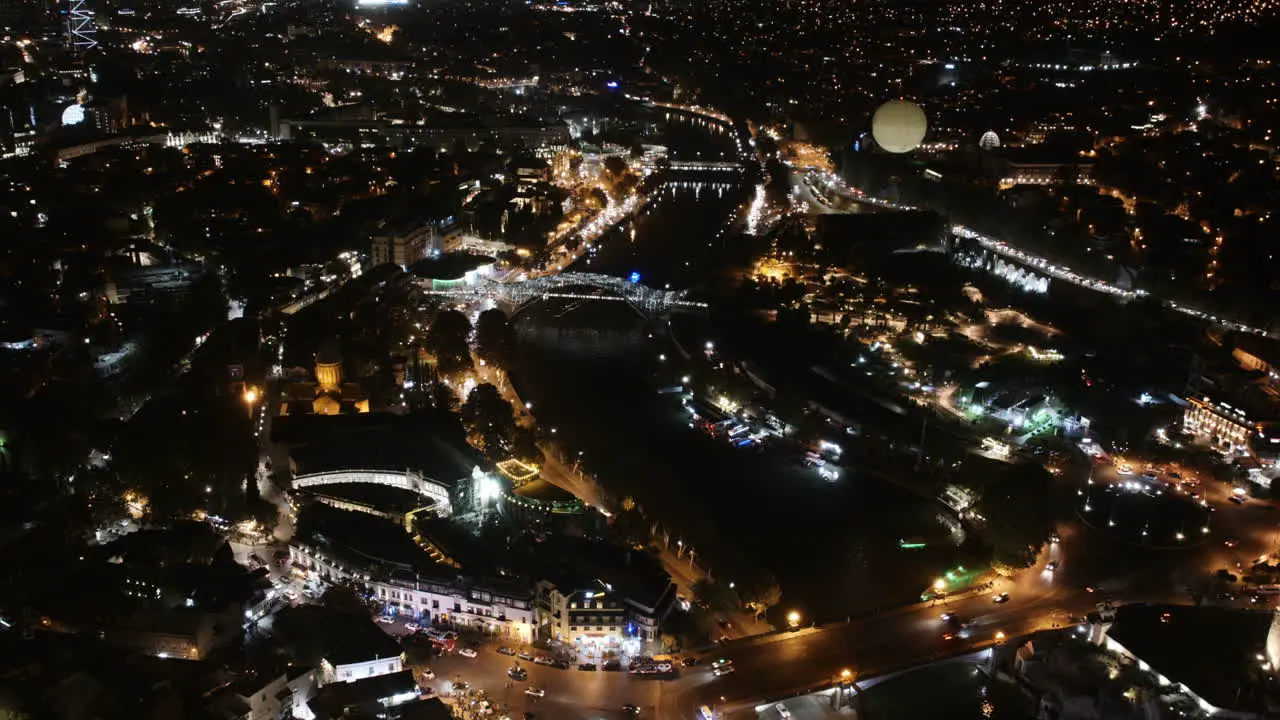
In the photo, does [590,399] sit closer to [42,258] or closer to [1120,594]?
[1120,594]

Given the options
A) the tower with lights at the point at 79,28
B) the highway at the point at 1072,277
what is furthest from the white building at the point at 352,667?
the tower with lights at the point at 79,28

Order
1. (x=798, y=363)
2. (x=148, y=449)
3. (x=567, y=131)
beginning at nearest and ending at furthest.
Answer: (x=148, y=449) < (x=798, y=363) < (x=567, y=131)

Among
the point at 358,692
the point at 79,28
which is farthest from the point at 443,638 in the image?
the point at 79,28

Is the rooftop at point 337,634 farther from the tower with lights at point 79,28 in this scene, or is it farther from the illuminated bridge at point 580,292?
the tower with lights at point 79,28

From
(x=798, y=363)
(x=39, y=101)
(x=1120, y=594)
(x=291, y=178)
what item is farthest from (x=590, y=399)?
(x=39, y=101)

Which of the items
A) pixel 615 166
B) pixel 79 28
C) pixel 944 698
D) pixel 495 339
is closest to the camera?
pixel 944 698

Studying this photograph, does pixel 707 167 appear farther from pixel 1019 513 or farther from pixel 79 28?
pixel 79 28
